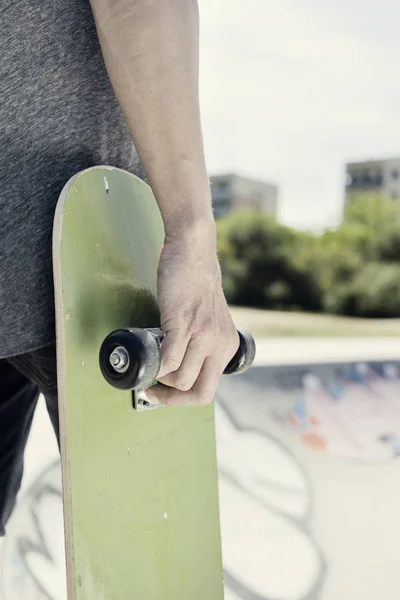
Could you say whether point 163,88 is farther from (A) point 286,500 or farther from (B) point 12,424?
(A) point 286,500

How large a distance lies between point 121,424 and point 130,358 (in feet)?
1.03

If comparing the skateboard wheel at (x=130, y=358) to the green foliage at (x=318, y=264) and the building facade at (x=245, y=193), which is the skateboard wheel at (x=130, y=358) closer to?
the green foliage at (x=318, y=264)

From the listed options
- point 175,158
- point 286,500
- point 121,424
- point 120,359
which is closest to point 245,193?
point 286,500

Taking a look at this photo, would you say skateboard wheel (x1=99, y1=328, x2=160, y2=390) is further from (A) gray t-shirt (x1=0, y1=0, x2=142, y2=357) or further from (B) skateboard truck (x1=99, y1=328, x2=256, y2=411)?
(A) gray t-shirt (x1=0, y1=0, x2=142, y2=357)

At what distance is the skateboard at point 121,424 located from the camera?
104cm

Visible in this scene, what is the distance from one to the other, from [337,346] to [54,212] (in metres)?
6.28

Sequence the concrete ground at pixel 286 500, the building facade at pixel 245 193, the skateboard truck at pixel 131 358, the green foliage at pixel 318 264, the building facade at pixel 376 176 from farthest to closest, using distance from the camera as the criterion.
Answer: the building facade at pixel 376 176, the building facade at pixel 245 193, the green foliage at pixel 318 264, the concrete ground at pixel 286 500, the skateboard truck at pixel 131 358

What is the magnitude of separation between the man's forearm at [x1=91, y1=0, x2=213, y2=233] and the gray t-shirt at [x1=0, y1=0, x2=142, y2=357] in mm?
69

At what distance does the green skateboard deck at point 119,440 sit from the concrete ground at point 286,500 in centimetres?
125

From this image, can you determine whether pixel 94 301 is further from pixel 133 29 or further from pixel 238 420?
pixel 238 420

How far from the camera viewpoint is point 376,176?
37.9 meters

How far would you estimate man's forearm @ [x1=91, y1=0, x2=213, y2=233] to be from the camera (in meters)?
0.97

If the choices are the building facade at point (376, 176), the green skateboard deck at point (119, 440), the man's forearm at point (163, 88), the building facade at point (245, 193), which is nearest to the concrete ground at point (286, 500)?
the green skateboard deck at point (119, 440)

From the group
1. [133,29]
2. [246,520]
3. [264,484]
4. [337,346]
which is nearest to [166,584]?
[133,29]
